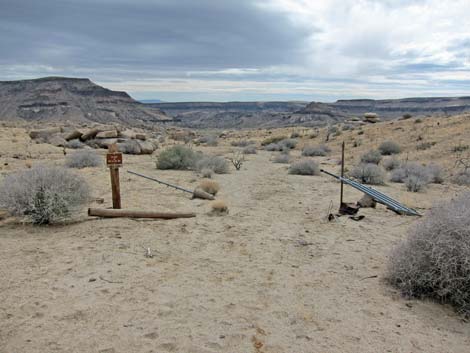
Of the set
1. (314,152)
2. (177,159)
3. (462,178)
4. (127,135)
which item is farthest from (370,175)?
(127,135)

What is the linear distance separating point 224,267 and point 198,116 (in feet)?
493

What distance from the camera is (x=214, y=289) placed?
4.99 meters

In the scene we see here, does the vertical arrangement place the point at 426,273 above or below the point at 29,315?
above

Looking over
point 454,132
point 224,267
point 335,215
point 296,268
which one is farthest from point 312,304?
point 454,132

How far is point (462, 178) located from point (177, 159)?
10.1m

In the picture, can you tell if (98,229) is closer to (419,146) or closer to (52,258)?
(52,258)

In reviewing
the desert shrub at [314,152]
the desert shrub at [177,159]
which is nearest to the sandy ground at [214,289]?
the desert shrub at [177,159]

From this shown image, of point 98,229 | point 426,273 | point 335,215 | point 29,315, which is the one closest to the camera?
point 29,315

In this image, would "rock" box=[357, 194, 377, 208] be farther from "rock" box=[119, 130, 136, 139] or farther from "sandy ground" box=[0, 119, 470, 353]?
"rock" box=[119, 130, 136, 139]

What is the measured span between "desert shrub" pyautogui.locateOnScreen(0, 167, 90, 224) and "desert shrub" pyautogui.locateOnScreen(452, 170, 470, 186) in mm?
11485

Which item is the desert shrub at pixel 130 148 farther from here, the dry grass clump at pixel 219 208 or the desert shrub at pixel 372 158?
the dry grass clump at pixel 219 208

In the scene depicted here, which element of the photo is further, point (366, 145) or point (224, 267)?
point (366, 145)

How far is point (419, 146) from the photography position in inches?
805

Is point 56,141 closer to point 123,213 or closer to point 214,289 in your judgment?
point 123,213
